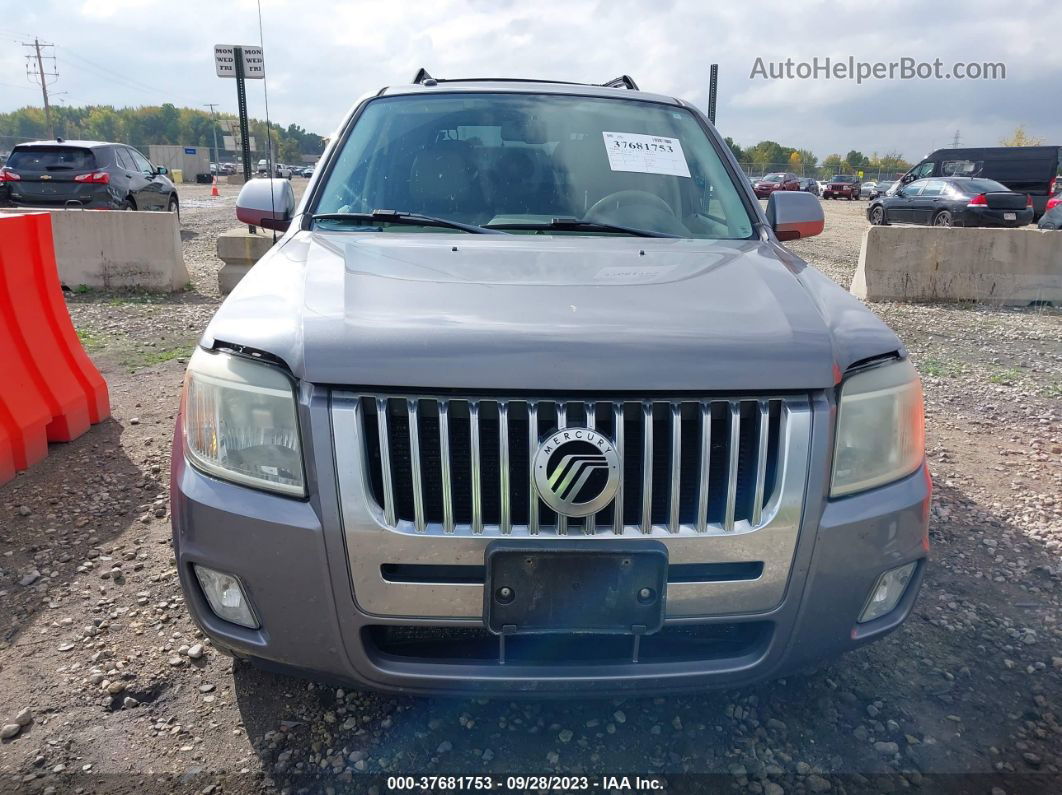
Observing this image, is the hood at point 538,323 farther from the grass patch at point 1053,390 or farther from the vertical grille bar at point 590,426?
the grass patch at point 1053,390

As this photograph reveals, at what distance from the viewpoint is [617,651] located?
72.4 inches

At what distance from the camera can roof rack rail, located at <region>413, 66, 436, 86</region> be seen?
3469mm

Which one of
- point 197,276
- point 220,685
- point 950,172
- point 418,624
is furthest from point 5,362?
point 950,172

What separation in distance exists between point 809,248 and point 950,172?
8836 millimetres

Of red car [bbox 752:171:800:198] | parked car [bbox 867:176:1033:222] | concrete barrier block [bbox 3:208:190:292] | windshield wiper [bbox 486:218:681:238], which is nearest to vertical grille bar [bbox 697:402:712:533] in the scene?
windshield wiper [bbox 486:218:681:238]

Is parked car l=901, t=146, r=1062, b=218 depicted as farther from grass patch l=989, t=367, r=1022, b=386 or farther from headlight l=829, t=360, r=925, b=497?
headlight l=829, t=360, r=925, b=497

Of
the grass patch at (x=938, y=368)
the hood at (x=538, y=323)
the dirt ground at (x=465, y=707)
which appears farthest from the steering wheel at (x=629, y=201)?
the grass patch at (x=938, y=368)

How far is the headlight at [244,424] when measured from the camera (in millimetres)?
1760

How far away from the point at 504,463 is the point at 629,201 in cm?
160

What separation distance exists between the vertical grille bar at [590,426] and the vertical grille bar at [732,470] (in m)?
0.31

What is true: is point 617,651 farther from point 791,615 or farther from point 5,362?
point 5,362

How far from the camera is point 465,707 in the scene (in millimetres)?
2254

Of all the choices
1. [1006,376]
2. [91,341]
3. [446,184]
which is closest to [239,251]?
[91,341]

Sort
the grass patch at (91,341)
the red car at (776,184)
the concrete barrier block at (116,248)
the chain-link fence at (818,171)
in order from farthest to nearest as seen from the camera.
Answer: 1. the chain-link fence at (818,171)
2. the red car at (776,184)
3. the concrete barrier block at (116,248)
4. the grass patch at (91,341)
